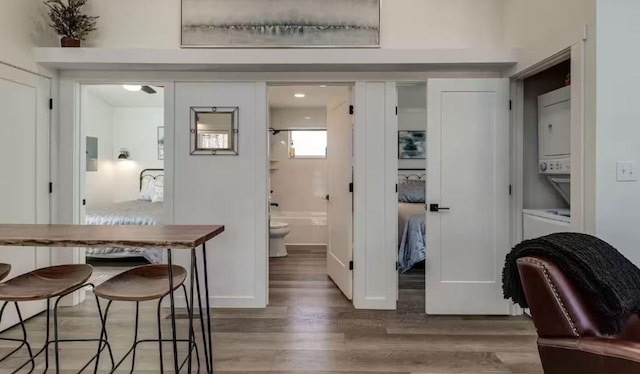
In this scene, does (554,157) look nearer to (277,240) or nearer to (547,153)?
(547,153)

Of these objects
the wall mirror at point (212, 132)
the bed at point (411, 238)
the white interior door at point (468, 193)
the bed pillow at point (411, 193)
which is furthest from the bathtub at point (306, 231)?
the white interior door at point (468, 193)

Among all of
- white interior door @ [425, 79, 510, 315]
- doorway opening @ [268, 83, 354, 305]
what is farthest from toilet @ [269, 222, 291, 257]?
white interior door @ [425, 79, 510, 315]

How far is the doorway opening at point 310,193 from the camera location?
354 centimetres

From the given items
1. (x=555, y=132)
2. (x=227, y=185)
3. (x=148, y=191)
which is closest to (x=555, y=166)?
(x=555, y=132)

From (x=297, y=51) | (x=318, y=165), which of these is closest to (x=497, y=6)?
(x=297, y=51)

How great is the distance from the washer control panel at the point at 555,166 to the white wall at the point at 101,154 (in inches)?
238

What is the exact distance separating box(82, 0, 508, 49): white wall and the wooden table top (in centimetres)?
194

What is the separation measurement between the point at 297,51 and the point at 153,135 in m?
4.52

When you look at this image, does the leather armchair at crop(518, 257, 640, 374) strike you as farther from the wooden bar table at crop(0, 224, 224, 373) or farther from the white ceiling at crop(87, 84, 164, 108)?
the white ceiling at crop(87, 84, 164, 108)

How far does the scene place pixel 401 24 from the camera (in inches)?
128

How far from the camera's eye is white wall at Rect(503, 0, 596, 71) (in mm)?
2312

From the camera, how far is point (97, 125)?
6.05 meters

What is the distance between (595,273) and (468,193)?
65.7 inches

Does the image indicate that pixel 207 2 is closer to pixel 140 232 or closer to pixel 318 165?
pixel 140 232
